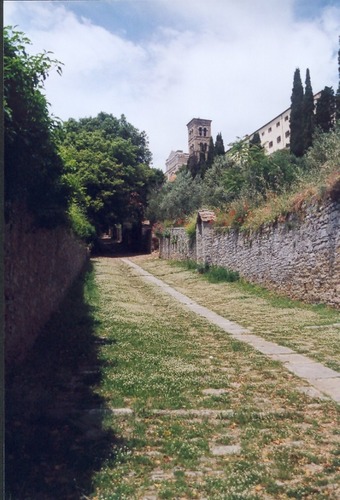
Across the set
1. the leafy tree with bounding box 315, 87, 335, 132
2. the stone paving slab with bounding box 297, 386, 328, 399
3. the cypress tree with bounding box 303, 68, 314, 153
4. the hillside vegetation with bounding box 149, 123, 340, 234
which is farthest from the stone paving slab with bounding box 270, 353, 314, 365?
the leafy tree with bounding box 315, 87, 335, 132

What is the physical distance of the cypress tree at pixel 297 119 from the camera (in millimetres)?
31211

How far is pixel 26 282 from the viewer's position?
639 cm

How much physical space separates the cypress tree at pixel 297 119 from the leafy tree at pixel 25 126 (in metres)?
27.3

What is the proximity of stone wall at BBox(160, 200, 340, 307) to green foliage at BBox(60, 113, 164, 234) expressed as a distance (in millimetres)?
14915

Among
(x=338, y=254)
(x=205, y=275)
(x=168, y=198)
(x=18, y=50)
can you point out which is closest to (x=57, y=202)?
(x=18, y=50)

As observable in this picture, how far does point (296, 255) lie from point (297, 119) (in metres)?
25.3

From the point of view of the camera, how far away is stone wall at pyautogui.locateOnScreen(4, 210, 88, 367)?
5363mm

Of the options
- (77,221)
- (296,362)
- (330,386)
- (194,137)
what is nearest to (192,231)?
(77,221)

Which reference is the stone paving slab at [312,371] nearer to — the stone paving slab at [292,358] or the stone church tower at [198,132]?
the stone paving slab at [292,358]

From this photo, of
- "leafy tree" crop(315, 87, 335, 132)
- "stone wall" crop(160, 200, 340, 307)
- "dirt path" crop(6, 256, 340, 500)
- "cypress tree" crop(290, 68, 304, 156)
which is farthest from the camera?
"leafy tree" crop(315, 87, 335, 132)

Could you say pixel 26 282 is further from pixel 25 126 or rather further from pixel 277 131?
pixel 277 131

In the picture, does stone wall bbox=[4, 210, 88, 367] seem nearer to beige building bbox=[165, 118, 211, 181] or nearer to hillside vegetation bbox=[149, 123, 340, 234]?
hillside vegetation bbox=[149, 123, 340, 234]

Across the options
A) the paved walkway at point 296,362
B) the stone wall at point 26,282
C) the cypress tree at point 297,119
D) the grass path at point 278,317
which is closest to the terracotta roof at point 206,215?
the grass path at point 278,317

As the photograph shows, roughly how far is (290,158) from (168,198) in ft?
31.8
